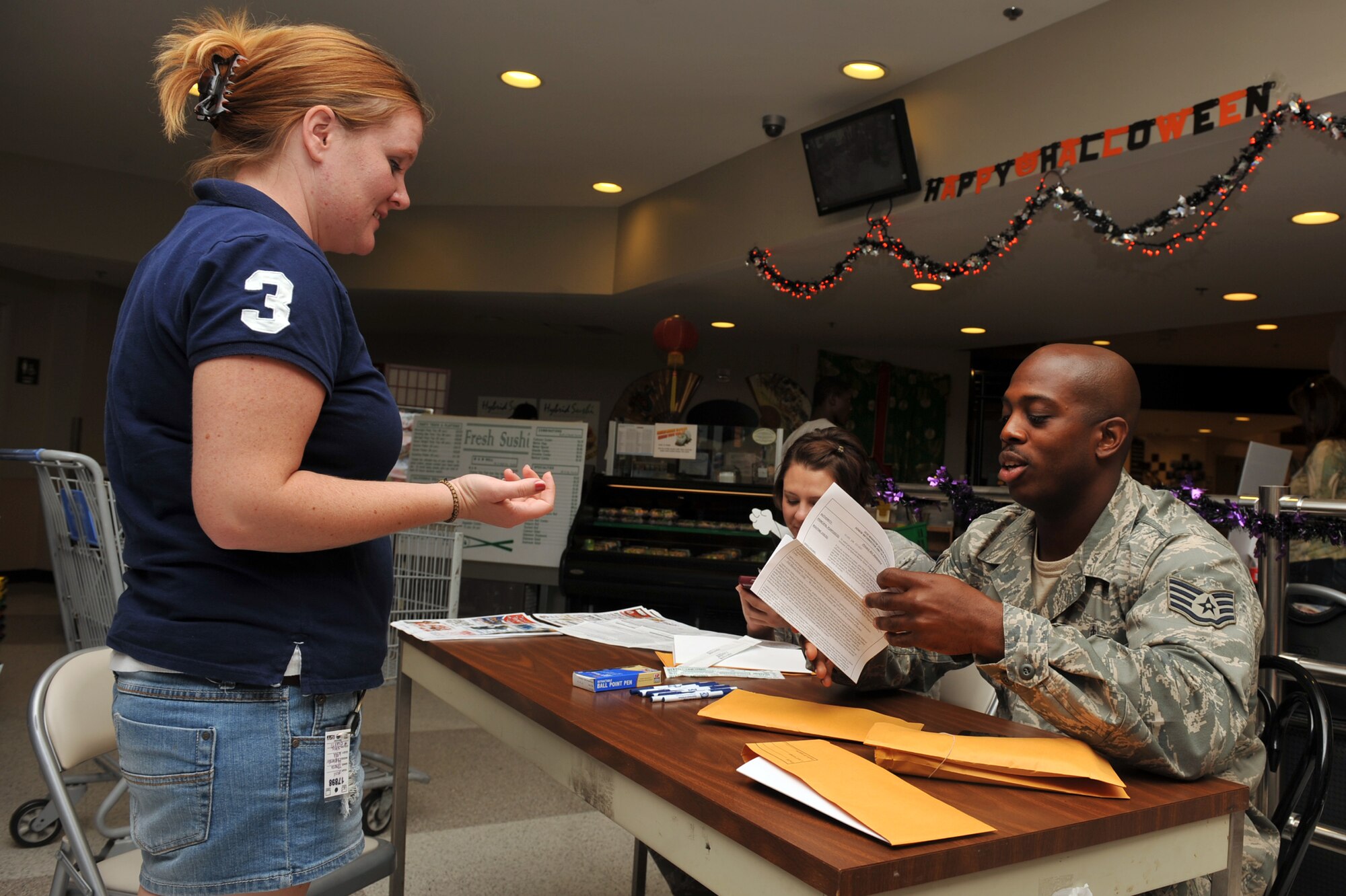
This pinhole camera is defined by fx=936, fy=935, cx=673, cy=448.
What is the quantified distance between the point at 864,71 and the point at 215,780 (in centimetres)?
469

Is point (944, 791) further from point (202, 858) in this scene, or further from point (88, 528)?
point (88, 528)

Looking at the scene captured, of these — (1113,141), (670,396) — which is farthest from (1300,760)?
(670,396)

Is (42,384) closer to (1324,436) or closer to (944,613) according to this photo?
(944,613)

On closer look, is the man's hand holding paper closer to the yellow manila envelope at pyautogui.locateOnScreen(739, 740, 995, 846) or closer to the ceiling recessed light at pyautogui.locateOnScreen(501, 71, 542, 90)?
the yellow manila envelope at pyautogui.locateOnScreen(739, 740, 995, 846)

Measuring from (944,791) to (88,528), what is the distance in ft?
9.41

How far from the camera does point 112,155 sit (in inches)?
283

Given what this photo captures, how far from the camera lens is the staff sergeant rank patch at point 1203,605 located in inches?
49.3

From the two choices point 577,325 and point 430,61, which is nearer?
point 430,61

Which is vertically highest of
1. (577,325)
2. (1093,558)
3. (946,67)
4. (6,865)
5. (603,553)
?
(946,67)

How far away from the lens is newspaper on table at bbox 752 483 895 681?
119cm

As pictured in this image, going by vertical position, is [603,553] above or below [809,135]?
below

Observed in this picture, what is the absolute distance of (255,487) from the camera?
937 mm

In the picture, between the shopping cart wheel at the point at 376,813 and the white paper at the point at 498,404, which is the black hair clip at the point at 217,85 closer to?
the shopping cart wheel at the point at 376,813

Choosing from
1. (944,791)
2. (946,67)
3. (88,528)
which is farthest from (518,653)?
(946,67)
